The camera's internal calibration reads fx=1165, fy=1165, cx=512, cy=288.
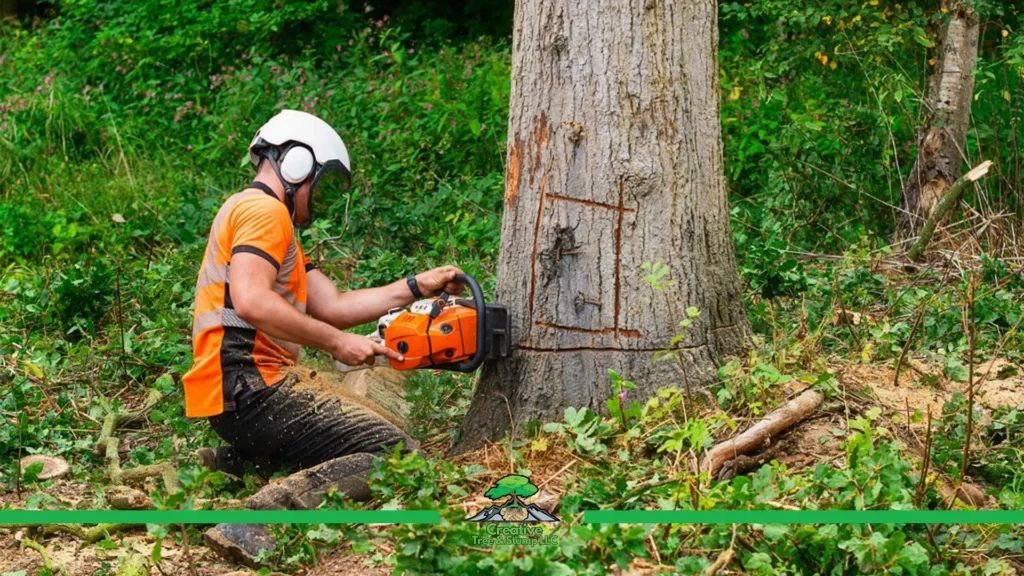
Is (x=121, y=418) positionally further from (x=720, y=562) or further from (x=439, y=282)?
(x=720, y=562)

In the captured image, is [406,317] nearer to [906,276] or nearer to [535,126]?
[535,126]

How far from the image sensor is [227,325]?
4402mm

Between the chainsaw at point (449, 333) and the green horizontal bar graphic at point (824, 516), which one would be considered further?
the chainsaw at point (449, 333)

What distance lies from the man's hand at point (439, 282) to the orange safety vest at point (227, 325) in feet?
1.78

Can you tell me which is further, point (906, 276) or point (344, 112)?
point (344, 112)

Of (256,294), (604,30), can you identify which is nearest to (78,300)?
(256,294)

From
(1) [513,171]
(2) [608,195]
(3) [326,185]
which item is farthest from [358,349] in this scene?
(2) [608,195]

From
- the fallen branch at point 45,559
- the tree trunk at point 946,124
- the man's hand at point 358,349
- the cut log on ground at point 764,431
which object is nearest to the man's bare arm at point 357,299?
the man's hand at point 358,349

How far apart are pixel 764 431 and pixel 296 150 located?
2039mm

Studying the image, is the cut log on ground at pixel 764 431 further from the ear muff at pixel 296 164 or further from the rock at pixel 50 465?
the rock at pixel 50 465

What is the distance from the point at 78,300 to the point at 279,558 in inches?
128

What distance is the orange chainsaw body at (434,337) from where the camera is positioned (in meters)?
4.22

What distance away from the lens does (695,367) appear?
4.32m

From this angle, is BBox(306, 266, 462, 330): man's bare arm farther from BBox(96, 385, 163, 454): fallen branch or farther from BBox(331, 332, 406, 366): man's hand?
BBox(96, 385, 163, 454): fallen branch
